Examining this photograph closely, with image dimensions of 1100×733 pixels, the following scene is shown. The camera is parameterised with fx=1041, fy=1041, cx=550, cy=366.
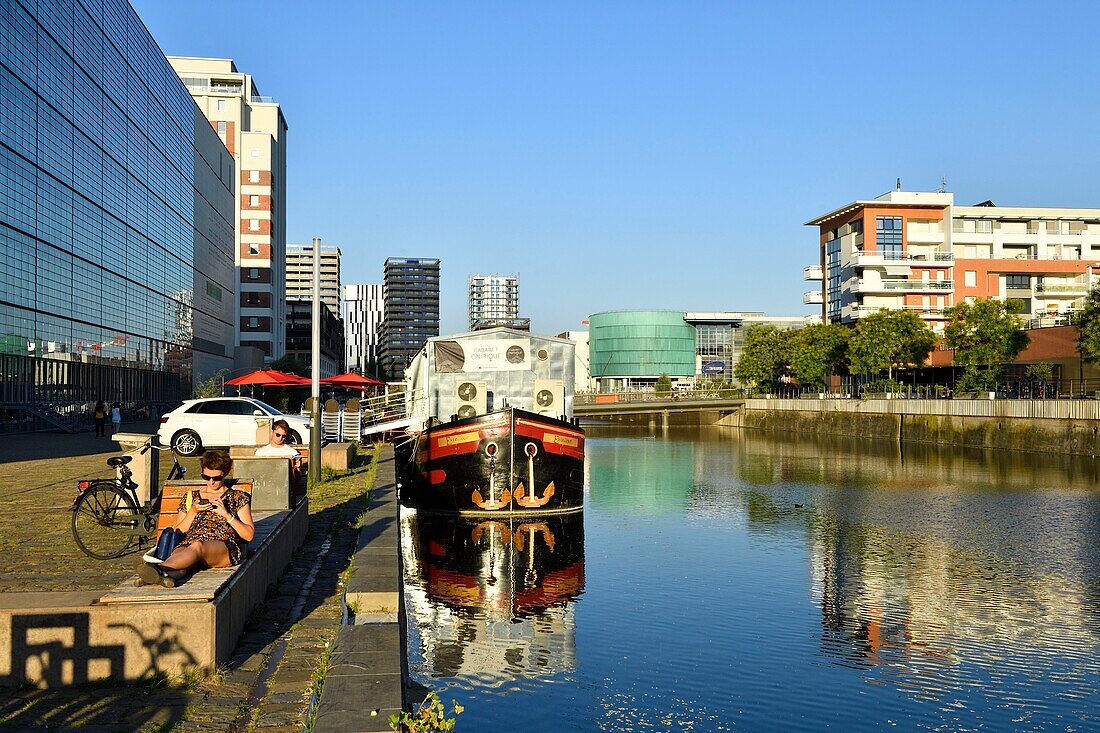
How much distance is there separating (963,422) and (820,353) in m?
34.4

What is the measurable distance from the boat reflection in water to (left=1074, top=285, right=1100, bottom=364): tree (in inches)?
1497

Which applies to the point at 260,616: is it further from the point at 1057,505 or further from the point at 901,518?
the point at 1057,505

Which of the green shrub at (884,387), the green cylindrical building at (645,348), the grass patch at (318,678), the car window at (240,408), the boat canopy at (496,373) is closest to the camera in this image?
the grass patch at (318,678)

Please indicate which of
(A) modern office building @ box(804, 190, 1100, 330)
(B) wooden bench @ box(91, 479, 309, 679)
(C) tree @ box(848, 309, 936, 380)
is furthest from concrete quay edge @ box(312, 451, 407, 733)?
(A) modern office building @ box(804, 190, 1100, 330)

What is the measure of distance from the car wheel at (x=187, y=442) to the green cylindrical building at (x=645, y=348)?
164468 mm

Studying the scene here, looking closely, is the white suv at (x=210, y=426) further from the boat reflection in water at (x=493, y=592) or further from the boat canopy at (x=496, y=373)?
the boat reflection in water at (x=493, y=592)

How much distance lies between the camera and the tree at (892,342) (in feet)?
266

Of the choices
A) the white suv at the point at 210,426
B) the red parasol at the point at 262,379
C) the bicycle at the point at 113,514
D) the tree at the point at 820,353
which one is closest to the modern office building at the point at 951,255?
the tree at the point at 820,353

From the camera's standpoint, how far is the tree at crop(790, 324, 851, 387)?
92.6m

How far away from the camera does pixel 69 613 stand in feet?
23.6

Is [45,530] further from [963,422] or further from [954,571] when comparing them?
[963,422]

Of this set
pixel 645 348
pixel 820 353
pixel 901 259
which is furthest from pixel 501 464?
pixel 645 348

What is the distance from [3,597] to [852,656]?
965cm

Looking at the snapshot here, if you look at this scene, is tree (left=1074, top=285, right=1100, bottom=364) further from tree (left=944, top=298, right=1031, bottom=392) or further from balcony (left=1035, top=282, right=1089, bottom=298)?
balcony (left=1035, top=282, right=1089, bottom=298)
